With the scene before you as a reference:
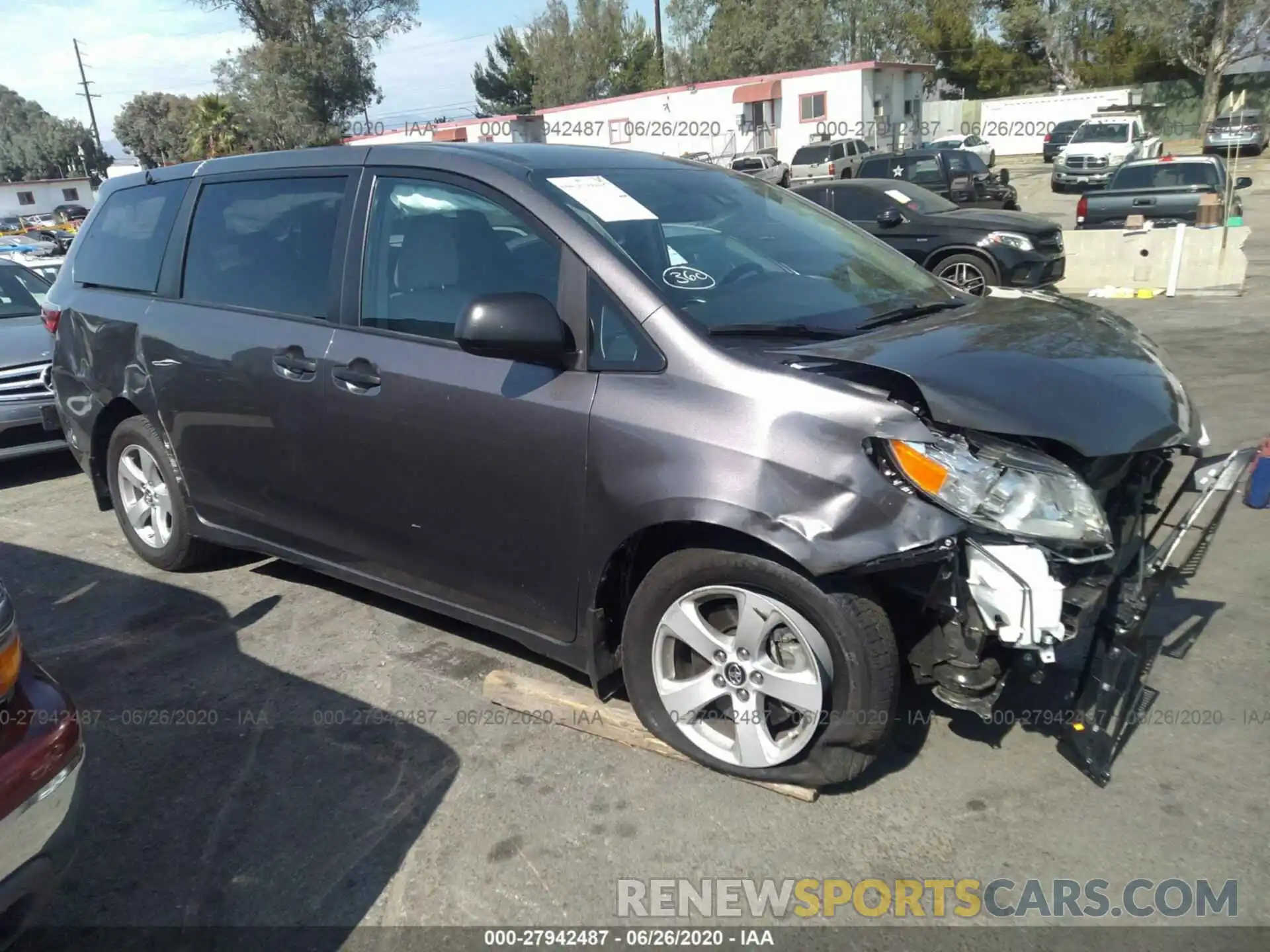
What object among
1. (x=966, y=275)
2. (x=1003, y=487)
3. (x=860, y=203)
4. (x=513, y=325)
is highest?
(x=513, y=325)

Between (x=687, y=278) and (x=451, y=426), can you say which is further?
(x=451, y=426)

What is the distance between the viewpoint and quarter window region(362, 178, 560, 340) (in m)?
3.25

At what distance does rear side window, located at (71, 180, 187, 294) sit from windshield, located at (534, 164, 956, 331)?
217 cm

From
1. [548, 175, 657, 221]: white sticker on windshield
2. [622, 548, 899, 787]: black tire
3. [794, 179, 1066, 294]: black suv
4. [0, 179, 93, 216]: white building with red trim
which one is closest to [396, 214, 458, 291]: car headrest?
[548, 175, 657, 221]: white sticker on windshield

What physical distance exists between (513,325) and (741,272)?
2.84 ft

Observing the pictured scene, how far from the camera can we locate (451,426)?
3.29 metres

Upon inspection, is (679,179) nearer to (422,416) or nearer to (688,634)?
(422,416)

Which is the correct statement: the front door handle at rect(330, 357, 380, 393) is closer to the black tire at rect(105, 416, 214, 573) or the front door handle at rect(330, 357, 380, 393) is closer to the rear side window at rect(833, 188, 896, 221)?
the black tire at rect(105, 416, 214, 573)

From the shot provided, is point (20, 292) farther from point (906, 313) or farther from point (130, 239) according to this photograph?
point (906, 313)

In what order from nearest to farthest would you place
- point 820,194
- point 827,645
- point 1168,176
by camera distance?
point 827,645 → point 820,194 → point 1168,176

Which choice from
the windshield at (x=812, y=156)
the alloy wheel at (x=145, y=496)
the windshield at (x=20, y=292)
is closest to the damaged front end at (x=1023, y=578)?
the alloy wheel at (x=145, y=496)

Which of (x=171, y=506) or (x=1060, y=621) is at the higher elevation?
(x=1060, y=621)

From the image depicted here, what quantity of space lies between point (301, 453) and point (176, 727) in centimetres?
107

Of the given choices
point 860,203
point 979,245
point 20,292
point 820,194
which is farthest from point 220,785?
point 820,194
